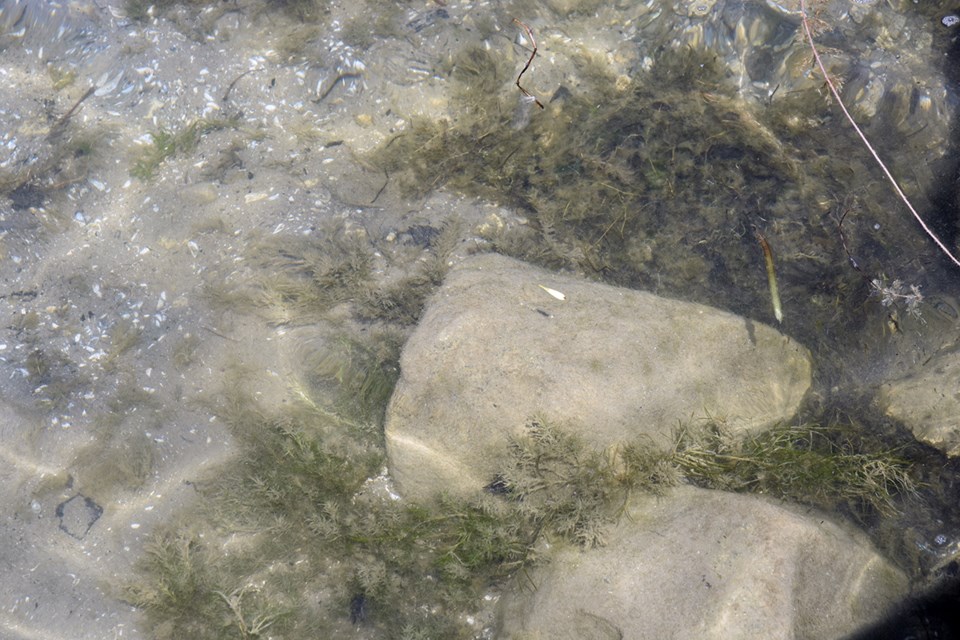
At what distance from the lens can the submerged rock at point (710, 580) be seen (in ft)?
9.73

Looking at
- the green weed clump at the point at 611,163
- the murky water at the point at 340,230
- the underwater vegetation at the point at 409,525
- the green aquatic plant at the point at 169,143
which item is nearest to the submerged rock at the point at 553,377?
the underwater vegetation at the point at 409,525

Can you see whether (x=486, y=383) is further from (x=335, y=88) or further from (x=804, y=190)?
(x=335, y=88)

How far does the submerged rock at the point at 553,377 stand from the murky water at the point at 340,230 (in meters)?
0.37

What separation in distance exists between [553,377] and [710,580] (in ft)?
4.25

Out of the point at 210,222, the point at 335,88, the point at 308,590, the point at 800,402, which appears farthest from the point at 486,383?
the point at 335,88

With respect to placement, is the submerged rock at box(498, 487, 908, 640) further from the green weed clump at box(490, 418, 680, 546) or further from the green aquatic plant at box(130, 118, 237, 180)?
the green aquatic plant at box(130, 118, 237, 180)

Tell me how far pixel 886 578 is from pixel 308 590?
10.6 feet

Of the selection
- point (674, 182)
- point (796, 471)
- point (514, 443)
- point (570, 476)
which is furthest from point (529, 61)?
point (796, 471)

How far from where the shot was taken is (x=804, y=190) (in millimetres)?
4410

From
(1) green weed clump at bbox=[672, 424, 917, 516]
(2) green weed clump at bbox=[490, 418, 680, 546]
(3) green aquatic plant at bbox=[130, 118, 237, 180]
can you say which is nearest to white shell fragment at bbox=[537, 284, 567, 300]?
(2) green weed clump at bbox=[490, 418, 680, 546]

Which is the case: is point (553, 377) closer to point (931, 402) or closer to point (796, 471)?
point (796, 471)

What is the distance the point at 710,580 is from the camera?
3.04 meters

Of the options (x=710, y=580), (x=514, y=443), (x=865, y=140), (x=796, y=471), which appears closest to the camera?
(x=710, y=580)

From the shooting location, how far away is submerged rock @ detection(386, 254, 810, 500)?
11.4ft
